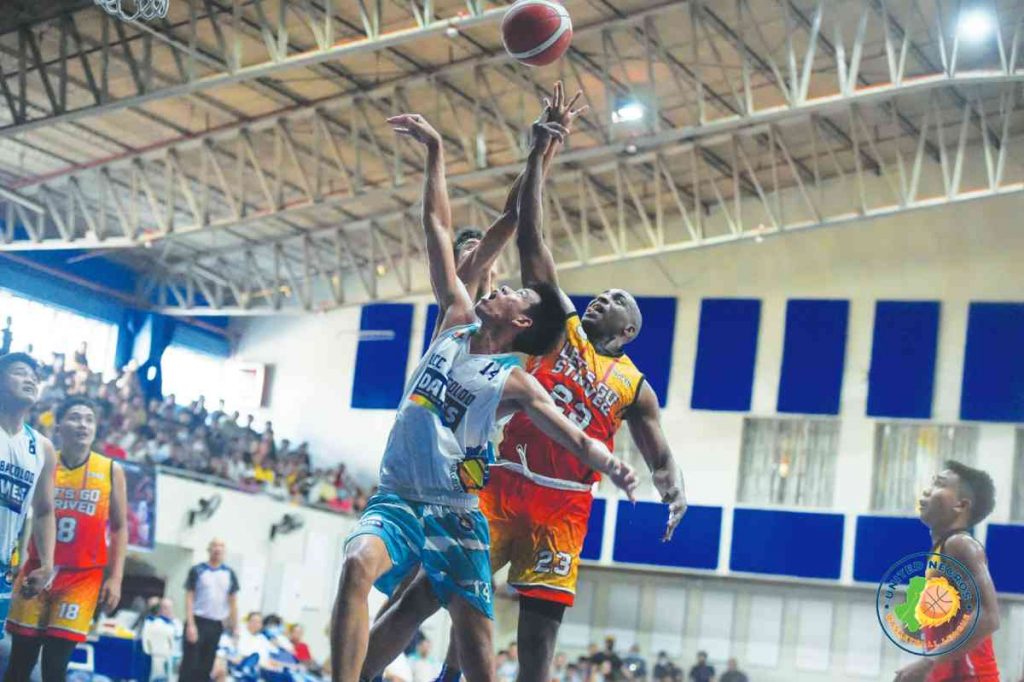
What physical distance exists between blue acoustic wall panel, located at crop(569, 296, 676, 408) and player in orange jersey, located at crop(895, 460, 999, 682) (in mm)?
21986

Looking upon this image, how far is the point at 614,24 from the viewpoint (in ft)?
71.6

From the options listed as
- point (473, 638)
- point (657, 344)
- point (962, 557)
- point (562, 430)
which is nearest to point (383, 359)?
point (657, 344)

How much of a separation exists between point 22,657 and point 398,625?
3883 millimetres

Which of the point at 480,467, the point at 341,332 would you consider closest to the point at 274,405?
the point at 341,332

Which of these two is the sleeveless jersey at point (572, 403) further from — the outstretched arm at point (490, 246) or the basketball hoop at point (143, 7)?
the basketball hoop at point (143, 7)

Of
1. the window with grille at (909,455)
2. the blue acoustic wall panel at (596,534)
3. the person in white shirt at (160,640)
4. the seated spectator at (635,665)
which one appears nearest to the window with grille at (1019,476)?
the window with grille at (909,455)

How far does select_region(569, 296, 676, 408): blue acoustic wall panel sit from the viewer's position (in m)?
30.3

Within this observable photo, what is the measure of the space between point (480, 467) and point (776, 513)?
23460mm

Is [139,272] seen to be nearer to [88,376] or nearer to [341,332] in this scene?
[341,332]

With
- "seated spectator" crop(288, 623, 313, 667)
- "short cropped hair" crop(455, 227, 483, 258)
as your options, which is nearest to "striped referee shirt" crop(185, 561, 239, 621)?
"seated spectator" crop(288, 623, 313, 667)

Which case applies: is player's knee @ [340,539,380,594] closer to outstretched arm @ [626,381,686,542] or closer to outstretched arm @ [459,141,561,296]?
outstretched arm @ [626,381,686,542]

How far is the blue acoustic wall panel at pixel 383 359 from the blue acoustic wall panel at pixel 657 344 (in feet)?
14.0

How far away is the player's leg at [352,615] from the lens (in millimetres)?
5676

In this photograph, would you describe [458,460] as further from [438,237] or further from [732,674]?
[732,674]
